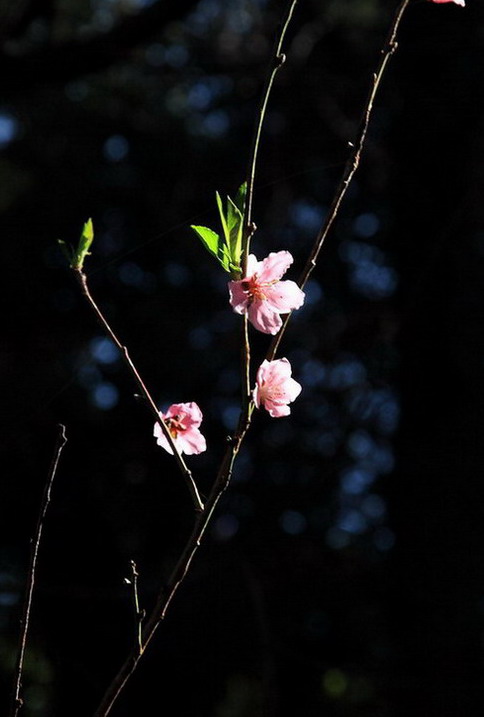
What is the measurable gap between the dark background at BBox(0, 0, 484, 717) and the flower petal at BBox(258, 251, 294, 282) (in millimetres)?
1472

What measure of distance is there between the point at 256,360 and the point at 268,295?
6.19ft

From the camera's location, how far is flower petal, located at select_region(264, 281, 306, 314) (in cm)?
51

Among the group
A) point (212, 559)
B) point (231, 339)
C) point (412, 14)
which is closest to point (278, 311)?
point (212, 559)

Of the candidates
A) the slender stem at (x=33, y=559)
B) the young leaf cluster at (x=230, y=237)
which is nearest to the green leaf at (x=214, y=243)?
the young leaf cluster at (x=230, y=237)

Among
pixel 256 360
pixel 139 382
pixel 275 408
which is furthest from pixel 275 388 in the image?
pixel 256 360

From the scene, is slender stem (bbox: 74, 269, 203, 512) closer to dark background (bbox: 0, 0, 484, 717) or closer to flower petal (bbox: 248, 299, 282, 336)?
flower petal (bbox: 248, 299, 282, 336)

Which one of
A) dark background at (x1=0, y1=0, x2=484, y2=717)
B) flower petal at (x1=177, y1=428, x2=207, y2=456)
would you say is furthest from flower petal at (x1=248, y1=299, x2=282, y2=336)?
dark background at (x1=0, y1=0, x2=484, y2=717)

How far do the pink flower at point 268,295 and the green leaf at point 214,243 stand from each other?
0.7 inches

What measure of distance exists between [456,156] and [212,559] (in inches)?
46.9

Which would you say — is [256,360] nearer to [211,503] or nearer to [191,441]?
[191,441]

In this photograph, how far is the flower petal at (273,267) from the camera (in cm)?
53

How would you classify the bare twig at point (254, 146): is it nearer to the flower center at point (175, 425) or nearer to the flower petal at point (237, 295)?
the flower petal at point (237, 295)

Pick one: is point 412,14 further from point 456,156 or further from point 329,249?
point 329,249

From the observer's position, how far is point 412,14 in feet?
8.19
